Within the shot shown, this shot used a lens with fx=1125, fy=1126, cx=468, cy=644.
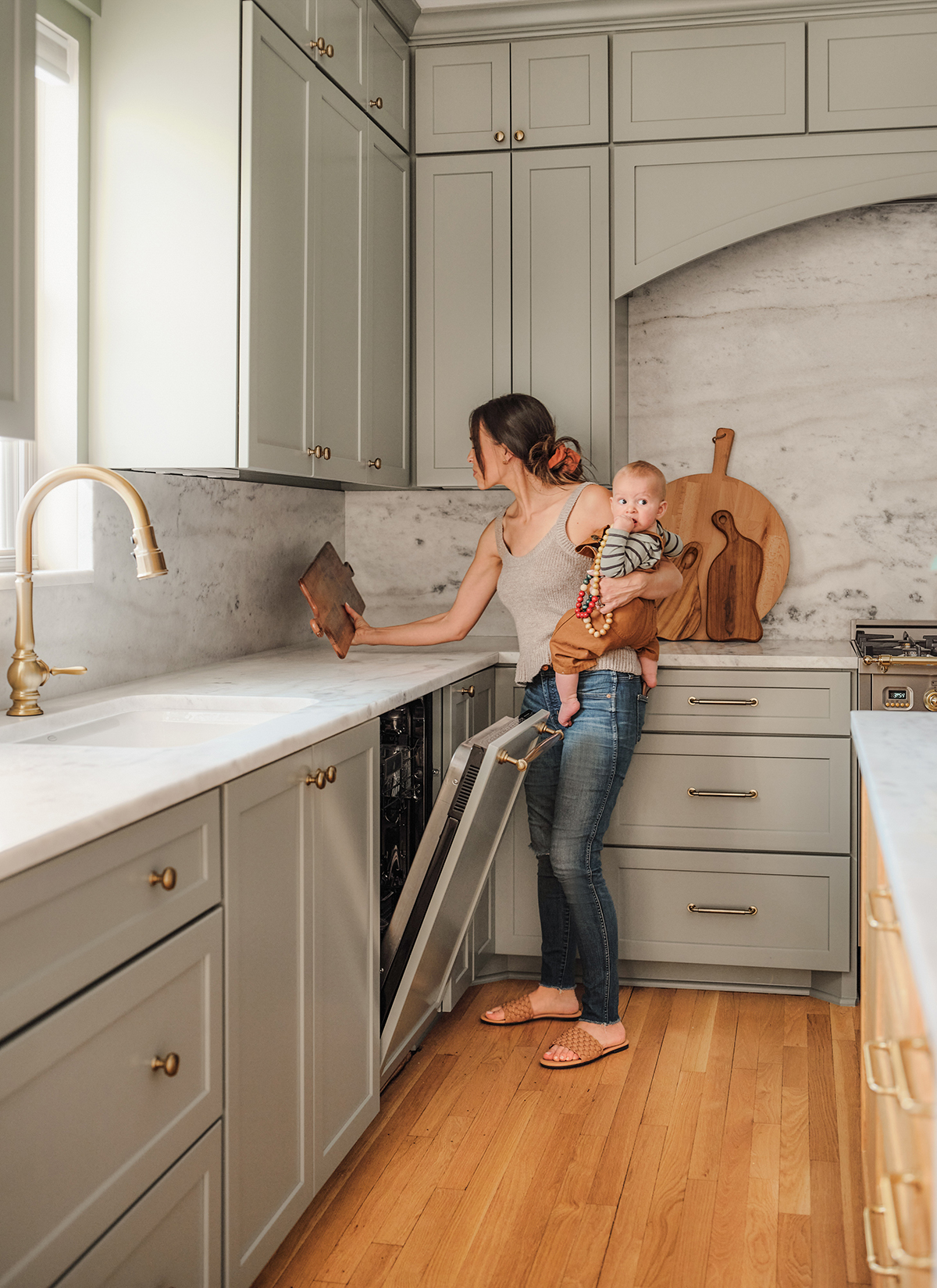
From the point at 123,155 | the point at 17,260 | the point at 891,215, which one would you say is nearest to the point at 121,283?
the point at 123,155

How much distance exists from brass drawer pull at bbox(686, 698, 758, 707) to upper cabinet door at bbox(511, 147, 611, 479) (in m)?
0.75

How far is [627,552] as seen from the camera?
2.50 meters

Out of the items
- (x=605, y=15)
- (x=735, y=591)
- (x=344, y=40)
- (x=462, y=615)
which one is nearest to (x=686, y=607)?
(x=735, y=591)

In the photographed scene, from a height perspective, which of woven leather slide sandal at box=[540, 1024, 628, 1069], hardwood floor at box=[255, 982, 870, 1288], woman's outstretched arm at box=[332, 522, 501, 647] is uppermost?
woman's outstretched arm at box=[332, 522, 501, 647]

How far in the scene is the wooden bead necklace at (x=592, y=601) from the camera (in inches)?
101

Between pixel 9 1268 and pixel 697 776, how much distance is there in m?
2.23

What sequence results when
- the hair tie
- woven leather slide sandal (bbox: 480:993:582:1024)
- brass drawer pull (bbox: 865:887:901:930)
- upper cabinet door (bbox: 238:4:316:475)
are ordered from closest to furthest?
brass drawer pull (bbox: 865:887:901:930) < upper cabinet door (bbox: 238:4:316:475) < the hair tie < woven leather slide sandal (bbox: 480:993:582:1024)

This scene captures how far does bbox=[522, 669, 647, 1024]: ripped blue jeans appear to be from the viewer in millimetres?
2672

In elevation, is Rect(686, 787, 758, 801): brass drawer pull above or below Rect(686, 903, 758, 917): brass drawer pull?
above

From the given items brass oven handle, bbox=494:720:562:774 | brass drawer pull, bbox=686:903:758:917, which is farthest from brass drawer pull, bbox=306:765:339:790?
brass drawer pull, bbox=686:903:758:917

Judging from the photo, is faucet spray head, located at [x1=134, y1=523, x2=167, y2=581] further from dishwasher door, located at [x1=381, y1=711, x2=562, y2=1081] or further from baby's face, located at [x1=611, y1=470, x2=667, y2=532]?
baby's face, located at [x1=611, y1=470, x2=667, y2=532]

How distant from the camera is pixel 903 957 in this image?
1068 mm

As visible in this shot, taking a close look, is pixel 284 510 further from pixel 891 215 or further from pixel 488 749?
pixel 891 215

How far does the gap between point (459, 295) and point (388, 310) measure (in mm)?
276
